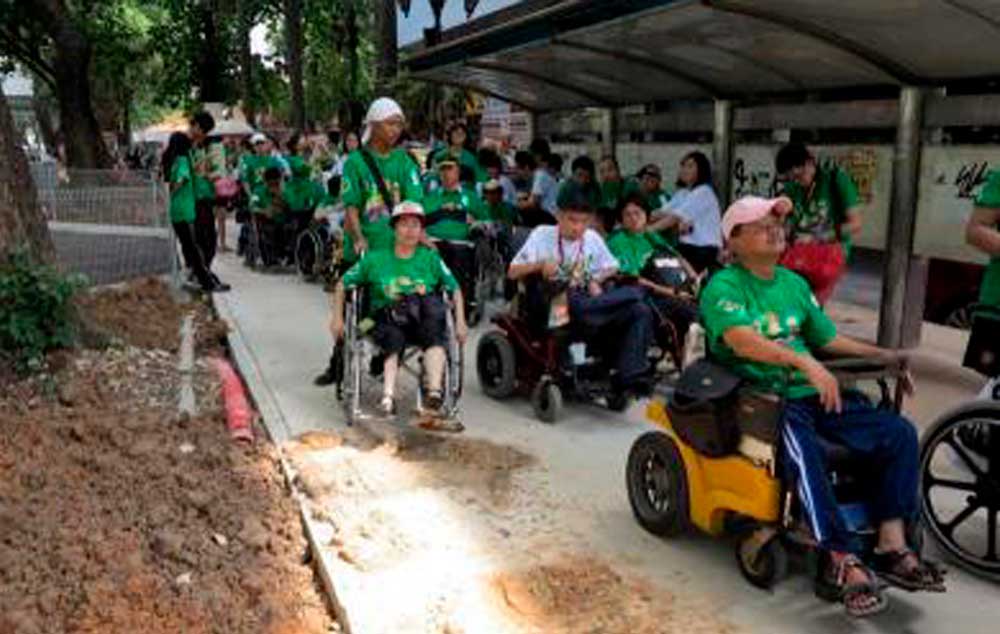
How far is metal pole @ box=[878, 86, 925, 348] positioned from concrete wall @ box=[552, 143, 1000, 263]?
0.20ft

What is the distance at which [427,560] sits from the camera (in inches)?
165

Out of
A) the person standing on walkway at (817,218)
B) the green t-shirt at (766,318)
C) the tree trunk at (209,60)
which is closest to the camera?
the green t-shirt at (766,318)

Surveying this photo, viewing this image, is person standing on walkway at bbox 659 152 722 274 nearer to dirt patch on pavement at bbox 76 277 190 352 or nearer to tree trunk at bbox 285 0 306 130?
dirt patch on pavement at bbox 76 277 190 352

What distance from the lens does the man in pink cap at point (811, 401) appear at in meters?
3.53

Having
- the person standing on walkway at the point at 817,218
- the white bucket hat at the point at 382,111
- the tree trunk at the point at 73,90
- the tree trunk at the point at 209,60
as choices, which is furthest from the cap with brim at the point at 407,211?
the tree trunk at the point at 209,60

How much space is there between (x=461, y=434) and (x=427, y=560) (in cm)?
170

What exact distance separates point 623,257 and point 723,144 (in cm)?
293

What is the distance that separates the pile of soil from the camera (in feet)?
12.3

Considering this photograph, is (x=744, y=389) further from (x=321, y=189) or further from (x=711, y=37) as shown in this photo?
(x=321, y=189)

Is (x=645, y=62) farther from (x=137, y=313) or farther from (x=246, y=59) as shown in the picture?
(x=246, y=59)

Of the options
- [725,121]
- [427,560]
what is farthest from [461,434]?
[725,121]

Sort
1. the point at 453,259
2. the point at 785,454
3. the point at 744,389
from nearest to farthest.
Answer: the point at 785,454 < the point at 744,389 < the point at 453,259

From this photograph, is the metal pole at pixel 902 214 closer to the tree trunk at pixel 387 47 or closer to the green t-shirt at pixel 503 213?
the green t-shirt at pixel 503 213

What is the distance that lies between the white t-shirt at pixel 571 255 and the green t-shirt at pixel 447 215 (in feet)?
8.24
